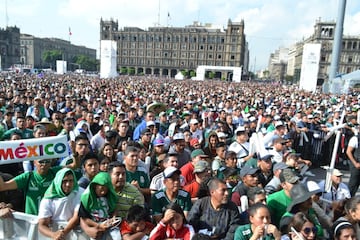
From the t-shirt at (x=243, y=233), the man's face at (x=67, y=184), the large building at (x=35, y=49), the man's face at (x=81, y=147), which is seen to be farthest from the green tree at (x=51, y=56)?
the t-shirt at (x=243, y=233)

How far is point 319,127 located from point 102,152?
666cm

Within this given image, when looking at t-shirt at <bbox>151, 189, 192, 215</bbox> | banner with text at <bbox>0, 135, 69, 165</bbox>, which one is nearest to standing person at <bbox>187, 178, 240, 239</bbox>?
t-shirt at <bbox>151, 189, 192, 215</bbox>

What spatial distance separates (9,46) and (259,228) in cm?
11056

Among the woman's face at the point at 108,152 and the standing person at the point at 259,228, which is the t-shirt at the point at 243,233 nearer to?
the standing person at the point at 259,228

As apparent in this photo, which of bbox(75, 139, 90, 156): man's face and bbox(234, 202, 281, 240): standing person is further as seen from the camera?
bbox(75, 139, 90, 156): man's face

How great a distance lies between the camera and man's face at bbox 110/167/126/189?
313cm

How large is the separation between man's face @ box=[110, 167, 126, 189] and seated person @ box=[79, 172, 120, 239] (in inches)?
11.5

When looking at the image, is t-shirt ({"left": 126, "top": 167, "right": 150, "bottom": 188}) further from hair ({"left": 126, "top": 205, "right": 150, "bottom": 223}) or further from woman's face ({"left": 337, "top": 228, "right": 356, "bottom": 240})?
woman's face ({"left": 337, "top": 228, "right": 356, "bottom": 240})

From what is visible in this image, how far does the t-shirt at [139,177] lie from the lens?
3982 millimetres

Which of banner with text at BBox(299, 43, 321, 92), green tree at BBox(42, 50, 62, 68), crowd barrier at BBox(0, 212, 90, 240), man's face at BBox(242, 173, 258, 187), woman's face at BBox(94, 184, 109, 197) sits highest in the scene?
green tree at BBox(42, 50, 62, 68)

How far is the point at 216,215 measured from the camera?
122 inches

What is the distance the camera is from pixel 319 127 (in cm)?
905

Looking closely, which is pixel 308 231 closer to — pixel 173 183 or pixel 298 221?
pixel 298 221

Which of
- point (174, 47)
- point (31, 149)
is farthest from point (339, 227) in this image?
point (174, 47)
